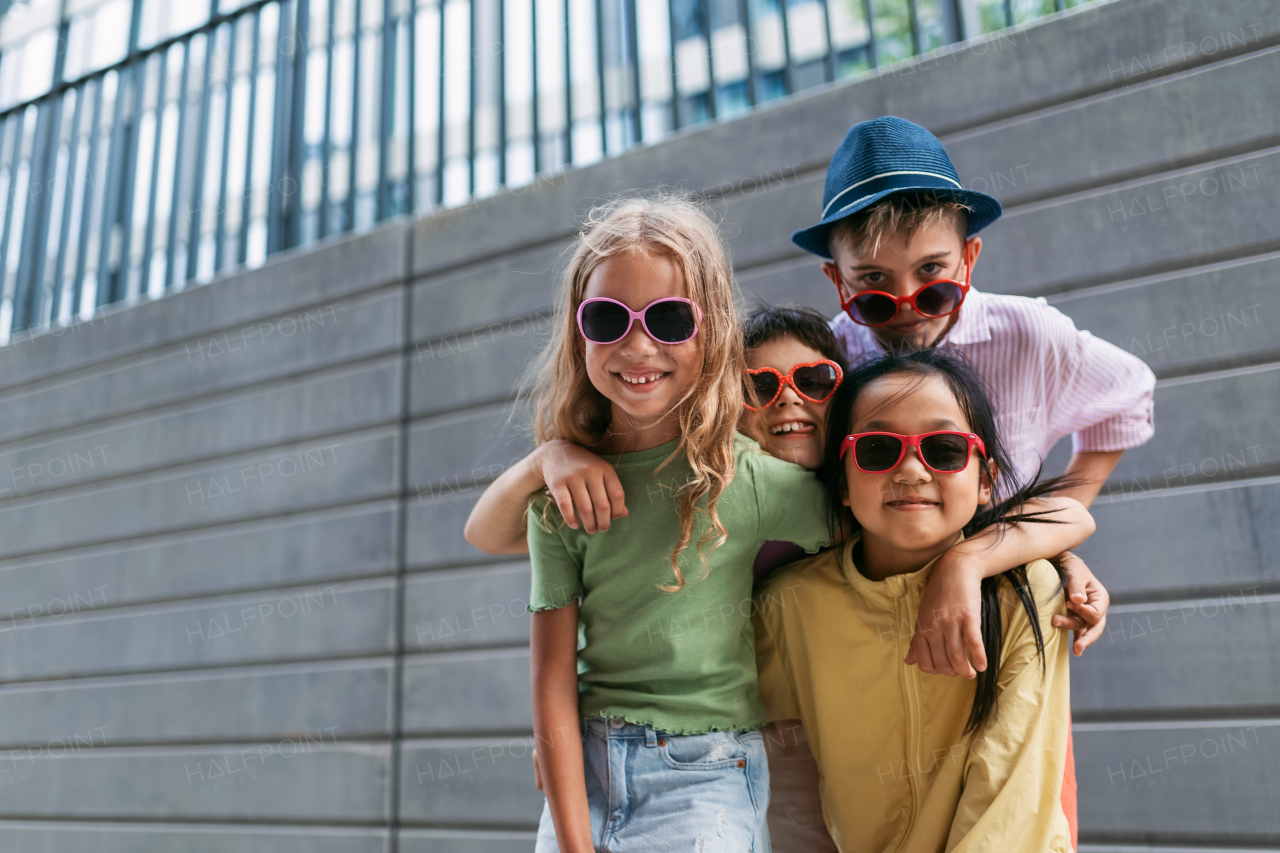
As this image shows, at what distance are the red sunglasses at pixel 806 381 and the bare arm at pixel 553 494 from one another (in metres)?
0.35

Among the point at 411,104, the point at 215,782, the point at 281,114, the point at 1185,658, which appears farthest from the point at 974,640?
the point at 281,114

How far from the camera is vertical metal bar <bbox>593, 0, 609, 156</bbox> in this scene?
354 centimetres

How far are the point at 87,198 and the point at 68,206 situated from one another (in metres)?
0.21

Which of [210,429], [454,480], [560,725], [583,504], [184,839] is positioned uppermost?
[210,429]

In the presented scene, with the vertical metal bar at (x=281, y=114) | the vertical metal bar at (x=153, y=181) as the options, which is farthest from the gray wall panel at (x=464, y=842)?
the vertical metal bar at (x=153, y=181)

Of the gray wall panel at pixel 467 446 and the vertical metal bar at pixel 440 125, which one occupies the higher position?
the vertical metal bar at pixel 440 125

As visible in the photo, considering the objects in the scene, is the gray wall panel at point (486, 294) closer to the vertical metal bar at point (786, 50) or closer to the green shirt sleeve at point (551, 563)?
the vertical metal bar at point (786, 50)

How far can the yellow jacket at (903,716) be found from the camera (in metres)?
1.28

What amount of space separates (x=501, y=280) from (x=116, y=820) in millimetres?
3003

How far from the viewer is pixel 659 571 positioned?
1.43 meters

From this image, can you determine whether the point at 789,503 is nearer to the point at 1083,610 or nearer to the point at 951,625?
the point at 951,625

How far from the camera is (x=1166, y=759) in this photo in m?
2.29

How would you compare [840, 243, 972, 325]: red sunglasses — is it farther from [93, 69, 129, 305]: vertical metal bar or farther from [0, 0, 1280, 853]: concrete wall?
[93, 69, 129, 305]: vertical metal bar

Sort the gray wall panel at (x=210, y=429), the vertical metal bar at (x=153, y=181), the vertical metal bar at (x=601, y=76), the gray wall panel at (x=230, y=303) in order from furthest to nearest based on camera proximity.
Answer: the vertical metal bar at (x=153, y=181)
the gray wall panel at (x=230, y=303)
the gray wall panel at (x=210, y=429)
the vertical metal bar at (x=601, y=76)
